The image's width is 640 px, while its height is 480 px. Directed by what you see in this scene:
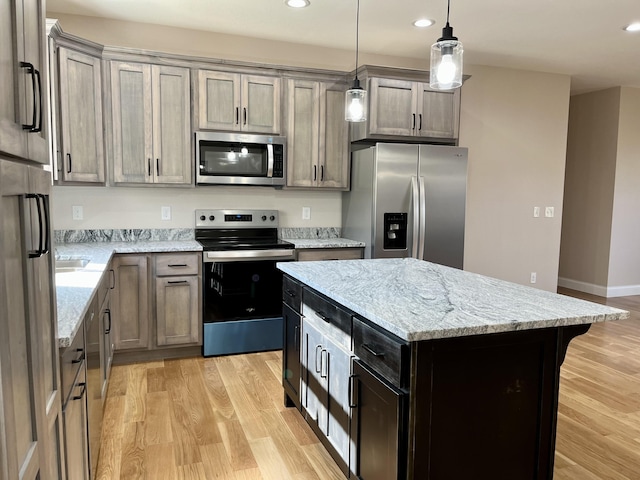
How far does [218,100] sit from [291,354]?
2200 mm

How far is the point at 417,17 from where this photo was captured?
150 inches

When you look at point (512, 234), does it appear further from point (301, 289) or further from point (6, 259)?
point (6, 259)

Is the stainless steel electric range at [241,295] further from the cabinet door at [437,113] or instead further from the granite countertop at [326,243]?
the cabinet door at [437,113]

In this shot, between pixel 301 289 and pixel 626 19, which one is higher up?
pixel 626 19

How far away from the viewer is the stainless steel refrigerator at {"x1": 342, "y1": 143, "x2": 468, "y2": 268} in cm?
402

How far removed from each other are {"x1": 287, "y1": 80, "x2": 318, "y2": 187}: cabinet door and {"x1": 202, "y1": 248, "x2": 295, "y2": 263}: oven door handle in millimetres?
652

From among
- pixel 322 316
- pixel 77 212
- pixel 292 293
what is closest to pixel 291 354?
pixel 292 293

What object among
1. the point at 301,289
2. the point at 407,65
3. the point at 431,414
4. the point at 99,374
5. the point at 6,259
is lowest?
the point at 99,374

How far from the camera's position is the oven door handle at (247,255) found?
3.72 meters

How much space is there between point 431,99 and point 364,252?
1.47m

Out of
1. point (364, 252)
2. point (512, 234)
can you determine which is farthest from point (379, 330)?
point (512, 234)

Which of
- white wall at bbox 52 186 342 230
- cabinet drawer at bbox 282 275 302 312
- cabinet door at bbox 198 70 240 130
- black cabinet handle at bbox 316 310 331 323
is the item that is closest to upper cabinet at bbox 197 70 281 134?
cabinet door at bbox 198 70 240 130

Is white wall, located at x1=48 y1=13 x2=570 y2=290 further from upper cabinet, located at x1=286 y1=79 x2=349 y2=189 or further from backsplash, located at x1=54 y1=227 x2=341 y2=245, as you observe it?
upper cabinet, located at x1=286 y1=79 x2=349 y2=189

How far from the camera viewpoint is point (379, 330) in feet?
Result: 5.67
